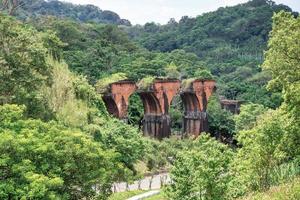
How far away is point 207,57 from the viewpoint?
290ft

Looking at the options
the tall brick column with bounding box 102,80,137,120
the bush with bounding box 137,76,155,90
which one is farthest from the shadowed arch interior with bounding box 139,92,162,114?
the tall brick column with bounding box 102,80,137,120

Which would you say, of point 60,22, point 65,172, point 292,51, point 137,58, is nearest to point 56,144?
point 65,172

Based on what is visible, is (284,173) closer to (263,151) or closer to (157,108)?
(263,151)

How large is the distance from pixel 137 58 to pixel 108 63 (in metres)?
5.13

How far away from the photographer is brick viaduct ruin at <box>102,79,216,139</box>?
37.4 m

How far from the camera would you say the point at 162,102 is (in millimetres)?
42188

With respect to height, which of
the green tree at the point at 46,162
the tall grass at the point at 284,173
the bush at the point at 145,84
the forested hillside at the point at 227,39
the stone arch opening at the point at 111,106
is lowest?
the tall grass at the point at 284,173

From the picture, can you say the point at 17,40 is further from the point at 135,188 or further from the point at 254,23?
the point at 254,23

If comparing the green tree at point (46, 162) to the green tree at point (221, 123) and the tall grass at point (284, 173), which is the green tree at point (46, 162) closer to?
the tall grass at point (284, 173)

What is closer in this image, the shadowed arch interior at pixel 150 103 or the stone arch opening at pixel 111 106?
the stone arch opening at pixel 111 106

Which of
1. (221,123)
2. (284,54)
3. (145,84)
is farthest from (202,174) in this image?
(221,123)

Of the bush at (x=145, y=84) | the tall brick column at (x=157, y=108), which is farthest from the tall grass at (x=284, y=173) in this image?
the bush at (x=145, y=84)

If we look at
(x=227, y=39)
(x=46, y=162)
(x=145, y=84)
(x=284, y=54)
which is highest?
(x=227, y=39)

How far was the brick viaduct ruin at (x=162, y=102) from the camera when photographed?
37.4m
